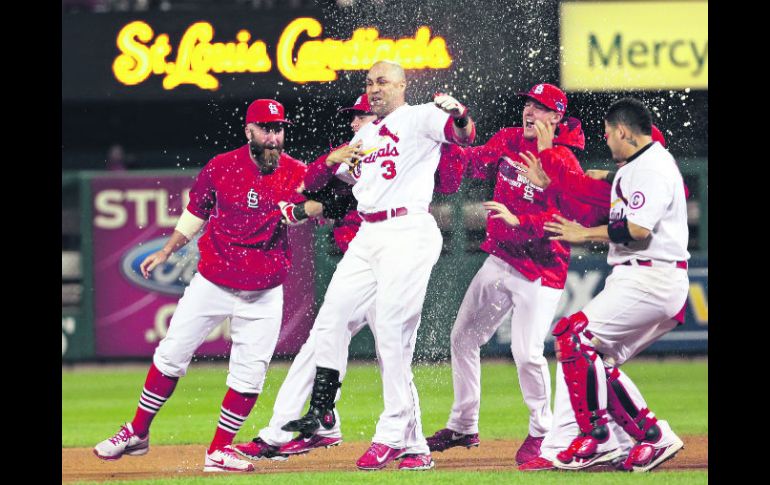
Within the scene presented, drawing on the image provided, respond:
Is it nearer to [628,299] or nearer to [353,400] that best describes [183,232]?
[628,299]

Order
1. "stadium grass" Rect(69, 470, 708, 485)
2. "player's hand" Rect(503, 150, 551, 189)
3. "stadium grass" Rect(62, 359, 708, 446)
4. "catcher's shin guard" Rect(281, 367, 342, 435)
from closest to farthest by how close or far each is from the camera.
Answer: "stadium grass" Rect(69, 470, 708, 485), "player's hand" Rect(503, 150, 551, 189), "catcher's shin guard" Rect(281, 367, 342, 435), "stadium grass" Rect(62, 359, 708, 446)

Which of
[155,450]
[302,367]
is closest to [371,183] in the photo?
[302,367]

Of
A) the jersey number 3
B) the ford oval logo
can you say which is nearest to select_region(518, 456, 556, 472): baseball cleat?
the jersey number 3

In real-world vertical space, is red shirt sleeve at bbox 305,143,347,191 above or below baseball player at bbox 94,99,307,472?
above

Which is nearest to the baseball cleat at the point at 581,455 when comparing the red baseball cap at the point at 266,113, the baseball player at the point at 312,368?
the baseball player at the point at 312,368

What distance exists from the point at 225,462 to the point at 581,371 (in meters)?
1.84

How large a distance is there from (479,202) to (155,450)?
495 centimetres

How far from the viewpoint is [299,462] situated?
6.36m

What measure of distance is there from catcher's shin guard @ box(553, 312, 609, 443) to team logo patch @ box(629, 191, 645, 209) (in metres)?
0.55

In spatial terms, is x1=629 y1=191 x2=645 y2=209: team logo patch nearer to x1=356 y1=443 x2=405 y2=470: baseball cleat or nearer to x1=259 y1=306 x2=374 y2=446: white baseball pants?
x1=259 y1=306 x2=374 y2=446: white baseball pants

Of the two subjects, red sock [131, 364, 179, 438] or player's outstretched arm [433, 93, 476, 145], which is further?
red sock [131, 364, 179, 438]

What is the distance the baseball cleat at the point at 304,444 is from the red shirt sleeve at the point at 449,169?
4.67 feet

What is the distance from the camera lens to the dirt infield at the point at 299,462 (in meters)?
6.09

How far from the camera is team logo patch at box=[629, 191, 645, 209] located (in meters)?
5.44
